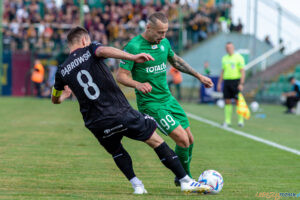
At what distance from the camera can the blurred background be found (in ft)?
100

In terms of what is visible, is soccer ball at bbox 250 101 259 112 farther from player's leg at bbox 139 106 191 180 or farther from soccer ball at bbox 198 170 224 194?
soccer ball at bbox 198 170 224 194

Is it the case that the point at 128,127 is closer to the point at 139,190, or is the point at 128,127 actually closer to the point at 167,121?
the point at 139,190

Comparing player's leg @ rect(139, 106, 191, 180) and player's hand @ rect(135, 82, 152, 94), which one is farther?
player's leg @ rect(139, 106, 191, 180)

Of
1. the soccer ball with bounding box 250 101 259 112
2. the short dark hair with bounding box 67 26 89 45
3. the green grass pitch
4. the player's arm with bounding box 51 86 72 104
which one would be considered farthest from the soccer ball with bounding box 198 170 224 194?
the soccer ball with bounding box 250 101 259 112

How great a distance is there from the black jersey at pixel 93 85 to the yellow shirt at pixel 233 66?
10.3 m

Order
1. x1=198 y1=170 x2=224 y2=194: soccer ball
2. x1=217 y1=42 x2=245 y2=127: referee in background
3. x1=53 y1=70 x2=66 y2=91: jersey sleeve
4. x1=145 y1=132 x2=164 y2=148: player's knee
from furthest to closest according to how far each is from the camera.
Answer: x1=217 y1=42 x2=245 y2=127: referee in background
x1=198 y1=170 x2=224 y2=194: soccer ball
x1=53 y1=70 x2=66 y2=91: jersey sleeve
x1=145 y1=132 x2=164 y2=148: player's knee

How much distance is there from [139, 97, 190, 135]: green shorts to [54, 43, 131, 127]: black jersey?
89cm

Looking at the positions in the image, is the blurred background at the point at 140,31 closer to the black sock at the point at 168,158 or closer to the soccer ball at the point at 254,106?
the soccer ball at the point at 254,106

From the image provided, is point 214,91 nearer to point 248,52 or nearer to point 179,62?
point 248,52

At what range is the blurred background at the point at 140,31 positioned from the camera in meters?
30.6

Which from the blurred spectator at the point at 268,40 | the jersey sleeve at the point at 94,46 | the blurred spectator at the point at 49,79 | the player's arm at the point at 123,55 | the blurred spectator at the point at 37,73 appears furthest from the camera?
the blurred spectator at the point at 268,40

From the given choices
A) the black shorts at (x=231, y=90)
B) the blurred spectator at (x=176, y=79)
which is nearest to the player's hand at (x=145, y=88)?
the black shorts at (x=231, y=90)

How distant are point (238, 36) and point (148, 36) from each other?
2745 centimetres

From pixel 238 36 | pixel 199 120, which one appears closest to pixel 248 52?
pixel 238 36
